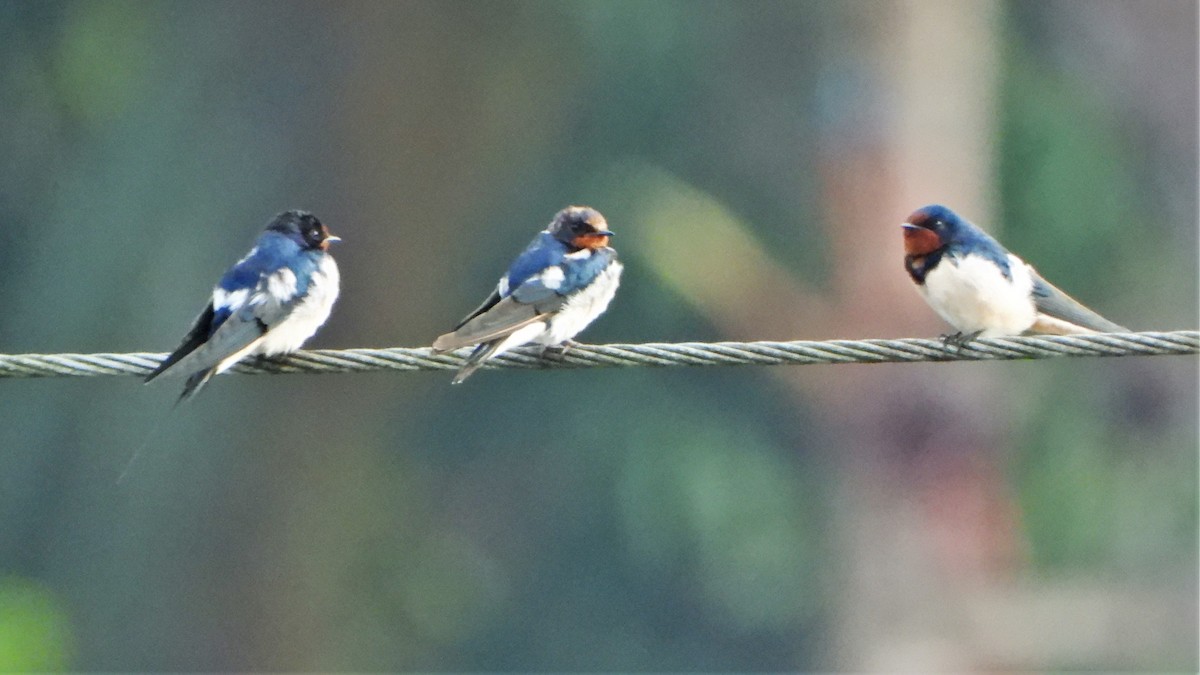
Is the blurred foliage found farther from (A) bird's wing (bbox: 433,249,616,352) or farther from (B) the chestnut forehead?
(B) the chestnut forehead

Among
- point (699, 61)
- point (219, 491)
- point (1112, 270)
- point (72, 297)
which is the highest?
point (699, 61)

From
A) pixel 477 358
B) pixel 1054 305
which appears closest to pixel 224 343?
pixel 477 358

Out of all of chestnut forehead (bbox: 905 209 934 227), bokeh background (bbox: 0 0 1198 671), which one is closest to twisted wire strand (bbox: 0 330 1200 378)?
chestnut forehead (bbox: 905 209 934 227)

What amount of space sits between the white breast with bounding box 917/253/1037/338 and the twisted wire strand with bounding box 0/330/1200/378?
85 cm

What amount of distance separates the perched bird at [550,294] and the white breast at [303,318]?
33cm

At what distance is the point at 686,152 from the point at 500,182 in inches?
46.7

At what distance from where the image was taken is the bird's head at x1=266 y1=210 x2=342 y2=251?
491 cm

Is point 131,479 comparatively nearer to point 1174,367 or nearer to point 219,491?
point 219,491

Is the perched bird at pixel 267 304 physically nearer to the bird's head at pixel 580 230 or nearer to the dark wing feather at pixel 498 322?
the dark wing feather at pixel 498 322

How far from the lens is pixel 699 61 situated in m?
11.6

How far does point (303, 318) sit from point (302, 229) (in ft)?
1.42

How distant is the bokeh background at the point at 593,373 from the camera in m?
9.79

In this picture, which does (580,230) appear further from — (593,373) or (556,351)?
(593,373)

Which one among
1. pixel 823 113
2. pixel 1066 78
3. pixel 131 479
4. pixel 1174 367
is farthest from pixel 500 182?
pixel 1174 367
